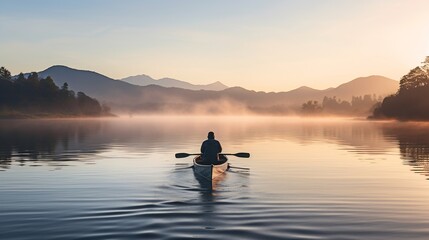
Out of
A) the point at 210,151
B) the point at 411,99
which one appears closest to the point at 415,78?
the point at 411,99

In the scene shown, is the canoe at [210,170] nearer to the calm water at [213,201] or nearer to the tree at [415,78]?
the calm water at [213,201]

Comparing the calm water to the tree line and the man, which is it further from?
the tree line

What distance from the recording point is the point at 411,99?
170500mm

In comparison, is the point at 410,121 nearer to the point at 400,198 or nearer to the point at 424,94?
the point at 424,94

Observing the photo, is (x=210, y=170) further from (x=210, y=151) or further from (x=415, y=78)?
(x=415, y=78)

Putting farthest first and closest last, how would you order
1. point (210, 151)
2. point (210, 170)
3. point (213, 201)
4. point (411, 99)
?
point (411, 99) < point (210, 151) < point (210, 170) < point (213, 201)

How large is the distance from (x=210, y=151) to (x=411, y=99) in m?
155

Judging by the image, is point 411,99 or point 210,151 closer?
point 210,151

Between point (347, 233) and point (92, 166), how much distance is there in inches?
1114

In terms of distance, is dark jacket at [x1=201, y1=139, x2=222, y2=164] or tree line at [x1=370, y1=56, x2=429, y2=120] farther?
tree line at [x1=370, y1=56, x2=429, y2=120]

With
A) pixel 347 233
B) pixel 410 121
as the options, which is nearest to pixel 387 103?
pixel 410 121

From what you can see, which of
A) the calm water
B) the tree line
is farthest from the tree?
the calm water

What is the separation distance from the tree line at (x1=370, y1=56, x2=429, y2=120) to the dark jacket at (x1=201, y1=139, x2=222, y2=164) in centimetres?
14856

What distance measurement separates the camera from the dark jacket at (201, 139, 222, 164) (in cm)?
3528
